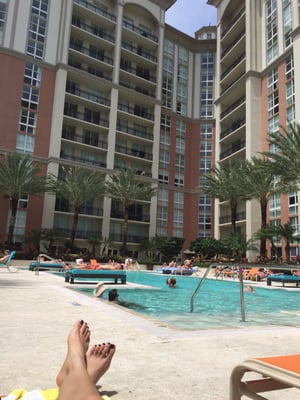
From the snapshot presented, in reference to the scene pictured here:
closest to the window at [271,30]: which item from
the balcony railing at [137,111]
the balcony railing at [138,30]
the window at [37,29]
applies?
the balcony railing at [138,30]

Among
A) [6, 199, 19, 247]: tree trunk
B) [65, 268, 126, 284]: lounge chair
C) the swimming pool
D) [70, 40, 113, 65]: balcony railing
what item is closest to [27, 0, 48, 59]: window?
[70, 40, 113, 65]: balcony railing

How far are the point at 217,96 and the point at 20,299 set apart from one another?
46.3 meters

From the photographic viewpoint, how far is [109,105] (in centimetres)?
4628

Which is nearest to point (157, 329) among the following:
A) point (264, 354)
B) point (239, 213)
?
point (264, 354)

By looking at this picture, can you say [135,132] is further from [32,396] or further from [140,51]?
[32,396]

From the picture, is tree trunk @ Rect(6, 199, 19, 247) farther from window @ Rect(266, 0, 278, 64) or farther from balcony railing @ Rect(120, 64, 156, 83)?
window @ Rect(266, 0, 278, 64)

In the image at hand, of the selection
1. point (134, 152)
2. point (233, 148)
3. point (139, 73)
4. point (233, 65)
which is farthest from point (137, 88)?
point (233, 148)

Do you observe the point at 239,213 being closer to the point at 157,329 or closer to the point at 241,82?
the point at 241,82

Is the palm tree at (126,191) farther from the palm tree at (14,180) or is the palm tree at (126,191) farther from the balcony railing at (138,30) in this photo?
the balcony railing at (138,30)

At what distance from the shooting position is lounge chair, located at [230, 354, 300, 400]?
180 centimetres

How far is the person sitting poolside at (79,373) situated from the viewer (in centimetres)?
201

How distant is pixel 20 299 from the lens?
9023 millimetres

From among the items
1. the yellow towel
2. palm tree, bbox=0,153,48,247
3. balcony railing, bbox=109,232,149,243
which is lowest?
the yellow towel

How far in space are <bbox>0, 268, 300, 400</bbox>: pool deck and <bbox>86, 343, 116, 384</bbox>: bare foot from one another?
1.87 feet
